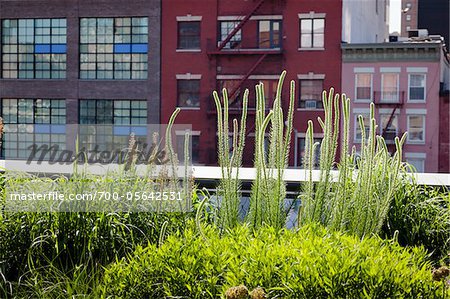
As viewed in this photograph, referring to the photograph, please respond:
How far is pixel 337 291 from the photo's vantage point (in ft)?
5.85

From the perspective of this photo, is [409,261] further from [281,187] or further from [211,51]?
[211,51]

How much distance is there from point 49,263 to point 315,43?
69.3ft

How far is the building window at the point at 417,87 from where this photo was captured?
73.7ft

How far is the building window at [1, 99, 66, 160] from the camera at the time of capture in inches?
977

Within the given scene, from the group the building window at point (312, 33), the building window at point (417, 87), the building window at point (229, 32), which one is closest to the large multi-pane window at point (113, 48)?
the building window at point (229, 32)

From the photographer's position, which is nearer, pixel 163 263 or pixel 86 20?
pixel 163 263

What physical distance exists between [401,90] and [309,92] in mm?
3034

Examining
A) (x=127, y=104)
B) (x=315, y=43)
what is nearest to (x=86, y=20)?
(x=127, y=104)

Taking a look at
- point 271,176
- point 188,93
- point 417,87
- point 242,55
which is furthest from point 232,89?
point 271,176

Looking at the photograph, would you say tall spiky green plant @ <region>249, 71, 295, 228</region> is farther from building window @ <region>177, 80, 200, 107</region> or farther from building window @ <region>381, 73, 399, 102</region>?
building window @ <region>177, 80, 200, 107</region>

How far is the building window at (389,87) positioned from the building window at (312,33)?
7.93 ft

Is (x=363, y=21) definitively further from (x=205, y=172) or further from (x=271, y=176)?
(x=271, y=176)

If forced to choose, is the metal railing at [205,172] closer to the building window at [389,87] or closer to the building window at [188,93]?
the building window at [389,87]

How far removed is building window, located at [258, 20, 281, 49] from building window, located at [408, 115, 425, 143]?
5.10 metres
